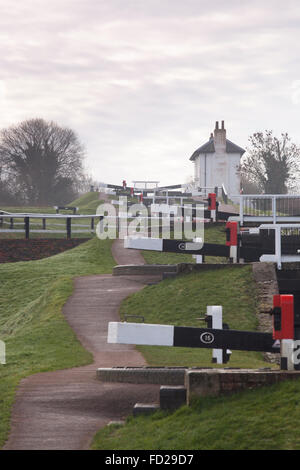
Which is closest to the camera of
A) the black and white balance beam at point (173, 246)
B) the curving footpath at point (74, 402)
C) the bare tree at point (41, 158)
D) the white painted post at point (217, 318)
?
the curving footpath at point (74, 402)

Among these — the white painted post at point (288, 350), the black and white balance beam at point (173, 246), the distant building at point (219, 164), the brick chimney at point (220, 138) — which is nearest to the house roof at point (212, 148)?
Result: the distant building at point (219, 164)

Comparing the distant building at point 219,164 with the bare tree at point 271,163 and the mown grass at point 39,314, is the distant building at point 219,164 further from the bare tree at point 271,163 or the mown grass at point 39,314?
the mown grass at point 39,314

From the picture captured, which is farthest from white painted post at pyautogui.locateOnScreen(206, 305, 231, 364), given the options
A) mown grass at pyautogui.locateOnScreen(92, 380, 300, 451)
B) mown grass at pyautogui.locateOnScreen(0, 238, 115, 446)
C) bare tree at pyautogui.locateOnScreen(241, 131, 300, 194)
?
bare tree at pyautogui.locateOnScreen(241, 131, 300, 194)

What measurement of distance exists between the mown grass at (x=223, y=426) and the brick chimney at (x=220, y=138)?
50937 mm

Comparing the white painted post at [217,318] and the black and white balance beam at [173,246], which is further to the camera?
the black and white balance beam at [173,246]

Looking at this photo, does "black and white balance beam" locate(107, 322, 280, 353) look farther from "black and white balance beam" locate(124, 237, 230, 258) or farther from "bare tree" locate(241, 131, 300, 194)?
"bare tree" locate(241, 131, 300, 194)

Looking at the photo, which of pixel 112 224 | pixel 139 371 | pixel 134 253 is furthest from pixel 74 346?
pixel 112 224

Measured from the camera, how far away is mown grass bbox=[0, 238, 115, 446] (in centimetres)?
1284

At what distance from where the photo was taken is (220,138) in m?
60.1

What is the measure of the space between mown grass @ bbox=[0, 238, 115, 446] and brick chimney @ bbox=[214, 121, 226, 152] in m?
30.3

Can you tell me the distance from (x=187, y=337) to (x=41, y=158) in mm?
73101

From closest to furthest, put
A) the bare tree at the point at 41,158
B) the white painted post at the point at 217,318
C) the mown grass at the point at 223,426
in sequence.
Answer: the mown grass at the point at 223,426 → the white painted post at the point at 217,318 → the bare tree at the point at 41,158

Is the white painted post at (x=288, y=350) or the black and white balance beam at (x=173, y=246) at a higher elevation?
the black and white balance beam at (x=173, y=246)

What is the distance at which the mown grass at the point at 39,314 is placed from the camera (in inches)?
505
